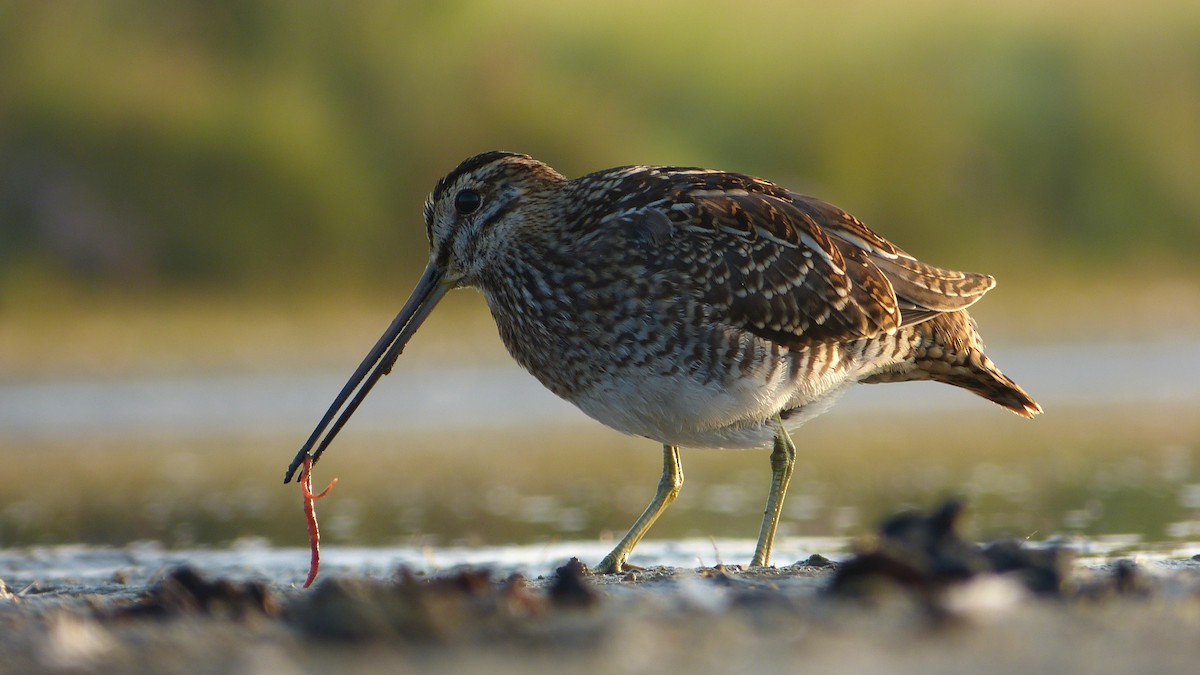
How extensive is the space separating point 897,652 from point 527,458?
8910mm

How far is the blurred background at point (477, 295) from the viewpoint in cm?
1069

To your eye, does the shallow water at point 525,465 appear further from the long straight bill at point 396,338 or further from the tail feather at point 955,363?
the long straight bill at point 396,338

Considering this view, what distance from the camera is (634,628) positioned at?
12.3 feet

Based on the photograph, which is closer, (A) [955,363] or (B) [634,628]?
(B) [634,628]

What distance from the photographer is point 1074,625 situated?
3807mm

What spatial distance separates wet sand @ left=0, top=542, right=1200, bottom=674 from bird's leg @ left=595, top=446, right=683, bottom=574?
1.48 m

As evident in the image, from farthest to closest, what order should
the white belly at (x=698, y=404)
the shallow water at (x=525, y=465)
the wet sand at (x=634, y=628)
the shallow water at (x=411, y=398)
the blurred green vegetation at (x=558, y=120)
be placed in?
1. the blurred green vegetation at (x=558, y=120)
2. the shallow water at (x=411, y=398)
3. the shallow water at (x=525, y=465)
4. the white belly at (x=698, y=404)
5. the wet sand at (x=634, y=628)

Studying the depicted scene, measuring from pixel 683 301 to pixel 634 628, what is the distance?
2615mm

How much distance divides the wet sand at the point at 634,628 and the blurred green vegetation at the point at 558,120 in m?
23.9

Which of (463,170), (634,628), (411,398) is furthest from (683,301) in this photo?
(411,398)

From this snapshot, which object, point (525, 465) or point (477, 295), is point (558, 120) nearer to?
point (477, 295)

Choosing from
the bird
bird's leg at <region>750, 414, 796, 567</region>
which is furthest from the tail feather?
bird's leg at <region>750, 414, 796, 567</region>

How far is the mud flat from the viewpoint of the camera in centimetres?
351

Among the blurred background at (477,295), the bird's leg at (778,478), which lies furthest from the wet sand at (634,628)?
the blurred background at (477,295)
